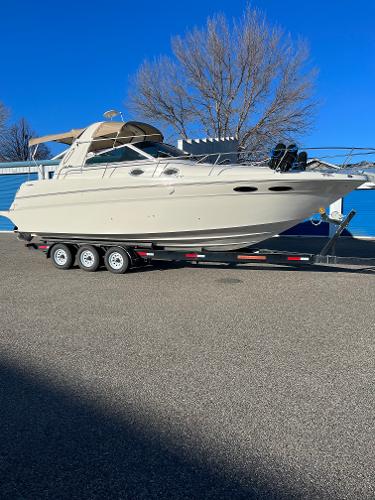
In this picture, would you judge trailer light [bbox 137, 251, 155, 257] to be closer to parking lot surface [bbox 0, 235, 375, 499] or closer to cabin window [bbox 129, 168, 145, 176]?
cabin window [bbox 129, 168, 145, 176]

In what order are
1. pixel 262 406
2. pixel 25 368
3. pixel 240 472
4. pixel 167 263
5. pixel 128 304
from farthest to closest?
pixel 167 263
pixel 128 304
pixel 25 368
pixel 262 406
pixel 240 472

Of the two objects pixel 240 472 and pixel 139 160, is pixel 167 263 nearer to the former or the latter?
pixel 139 160

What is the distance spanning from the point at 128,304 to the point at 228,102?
21431 mm

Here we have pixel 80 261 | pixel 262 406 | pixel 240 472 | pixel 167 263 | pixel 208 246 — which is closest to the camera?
pixel 240 472

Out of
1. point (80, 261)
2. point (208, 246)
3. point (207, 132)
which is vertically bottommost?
point (80, 261)

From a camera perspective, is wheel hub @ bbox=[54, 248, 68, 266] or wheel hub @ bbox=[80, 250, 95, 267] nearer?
wheel hub @ bbox=[80, 250, 95, 267]

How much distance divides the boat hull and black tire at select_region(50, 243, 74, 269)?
24 centimetres

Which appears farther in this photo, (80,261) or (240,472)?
(80,261)

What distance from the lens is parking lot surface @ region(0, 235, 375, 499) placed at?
2.38 metres

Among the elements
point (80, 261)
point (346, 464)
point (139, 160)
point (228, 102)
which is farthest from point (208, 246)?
point (228, 102)

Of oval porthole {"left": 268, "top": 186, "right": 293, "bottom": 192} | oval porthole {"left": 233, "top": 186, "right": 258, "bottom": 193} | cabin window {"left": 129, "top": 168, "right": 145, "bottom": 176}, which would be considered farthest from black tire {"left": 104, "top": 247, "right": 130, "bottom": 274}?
oval porthole {"left": 268, "top": 186, "right": 293, "bottom": 192}

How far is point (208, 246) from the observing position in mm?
7703

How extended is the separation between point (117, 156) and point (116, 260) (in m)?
2.06

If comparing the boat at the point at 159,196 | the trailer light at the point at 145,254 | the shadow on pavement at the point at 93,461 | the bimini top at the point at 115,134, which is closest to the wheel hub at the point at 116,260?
the boat at the point at 159,196
